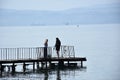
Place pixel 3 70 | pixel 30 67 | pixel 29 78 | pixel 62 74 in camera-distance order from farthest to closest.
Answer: pixel 30 67, pixel 3 70, pixel 62 74, pixel 29 78

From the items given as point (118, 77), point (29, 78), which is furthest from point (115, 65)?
point (29, 78)

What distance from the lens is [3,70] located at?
50875 millimetres

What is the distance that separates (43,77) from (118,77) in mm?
6473

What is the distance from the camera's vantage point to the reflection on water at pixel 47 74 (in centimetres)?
4541

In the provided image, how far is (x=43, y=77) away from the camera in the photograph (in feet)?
150

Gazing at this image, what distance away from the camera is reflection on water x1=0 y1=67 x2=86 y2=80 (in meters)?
45.4

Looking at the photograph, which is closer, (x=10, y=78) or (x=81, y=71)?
(x=10, y=78)

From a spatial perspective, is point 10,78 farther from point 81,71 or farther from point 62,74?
point 81,71

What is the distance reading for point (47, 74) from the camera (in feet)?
158

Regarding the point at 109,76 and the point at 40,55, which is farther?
the point at 40,55

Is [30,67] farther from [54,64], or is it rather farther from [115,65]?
[115,65]

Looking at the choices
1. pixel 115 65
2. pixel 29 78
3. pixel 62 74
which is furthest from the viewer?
pixel 115 65

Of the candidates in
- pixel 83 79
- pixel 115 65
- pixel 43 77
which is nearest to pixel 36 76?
pixel 43 77

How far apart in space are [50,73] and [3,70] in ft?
15.9
